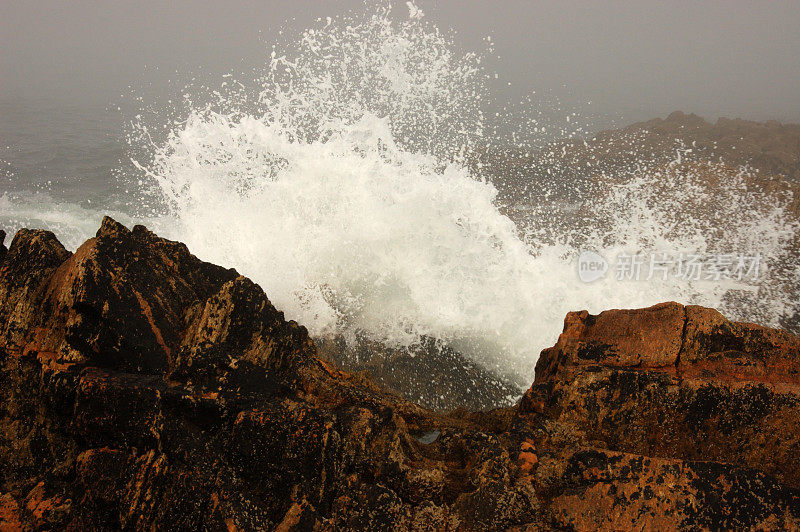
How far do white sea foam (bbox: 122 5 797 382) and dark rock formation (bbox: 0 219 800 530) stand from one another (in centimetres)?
416

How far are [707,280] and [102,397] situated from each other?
11795 mm

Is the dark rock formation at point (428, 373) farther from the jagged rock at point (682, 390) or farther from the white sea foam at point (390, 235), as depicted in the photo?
the jagged rock at point (682, 390)

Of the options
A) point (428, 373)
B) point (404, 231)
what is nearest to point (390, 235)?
point (404, 231)

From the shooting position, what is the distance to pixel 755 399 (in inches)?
128

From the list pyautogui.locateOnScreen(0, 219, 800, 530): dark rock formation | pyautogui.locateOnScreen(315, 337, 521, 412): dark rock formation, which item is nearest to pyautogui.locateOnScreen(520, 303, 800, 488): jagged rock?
pyautogui.locateOnScreen(0, 219, 800, 530): dark rock formation

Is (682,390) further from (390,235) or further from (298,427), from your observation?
(390,235)

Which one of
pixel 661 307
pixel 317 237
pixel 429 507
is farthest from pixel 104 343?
pixel 317 237

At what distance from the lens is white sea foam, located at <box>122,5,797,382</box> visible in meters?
8.51

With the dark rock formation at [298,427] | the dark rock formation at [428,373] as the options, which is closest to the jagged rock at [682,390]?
the dark rock formation at [298,427]

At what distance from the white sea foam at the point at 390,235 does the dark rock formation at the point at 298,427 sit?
4.16 metres

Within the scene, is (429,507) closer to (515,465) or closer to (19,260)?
(515,465)

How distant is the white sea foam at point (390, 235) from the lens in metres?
8.51

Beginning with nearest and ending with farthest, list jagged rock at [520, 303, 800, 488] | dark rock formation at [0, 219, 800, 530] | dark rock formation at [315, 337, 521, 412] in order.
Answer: dark rock formation at [0, 219, 800, 530], jagged rock at [520, 303, 800, 488], dark rock formation at [315, 337, 521, 412]

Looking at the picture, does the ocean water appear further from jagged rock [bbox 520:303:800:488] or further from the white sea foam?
jagged rock [bbox 520:303:800:488]
